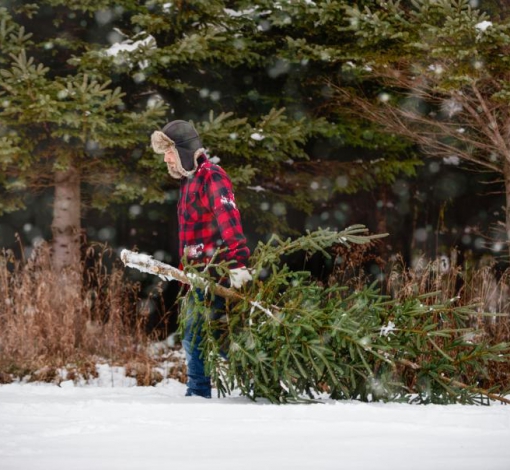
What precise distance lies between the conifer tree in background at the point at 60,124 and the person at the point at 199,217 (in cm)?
233

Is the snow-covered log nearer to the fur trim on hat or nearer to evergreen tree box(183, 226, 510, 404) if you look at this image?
evergreen tree box(183, 226, 510, 404)

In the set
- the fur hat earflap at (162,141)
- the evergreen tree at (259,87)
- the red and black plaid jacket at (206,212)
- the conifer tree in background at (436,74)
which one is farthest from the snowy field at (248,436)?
the evergreen tree at (259,87)

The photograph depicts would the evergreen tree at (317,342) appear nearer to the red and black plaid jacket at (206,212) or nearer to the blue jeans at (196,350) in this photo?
the blue jeans at (196,350)

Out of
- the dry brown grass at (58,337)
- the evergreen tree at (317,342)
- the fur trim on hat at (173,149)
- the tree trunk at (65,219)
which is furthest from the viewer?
the tree trunk at (65,219)

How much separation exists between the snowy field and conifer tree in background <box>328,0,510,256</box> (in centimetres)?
396

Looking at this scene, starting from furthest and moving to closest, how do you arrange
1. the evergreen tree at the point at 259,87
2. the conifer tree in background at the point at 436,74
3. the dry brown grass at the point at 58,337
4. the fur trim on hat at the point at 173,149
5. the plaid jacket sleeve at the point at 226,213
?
the evergreen tree at the point at 259,87 → the conifer tree in background at the point at 436,74 → the dry brown grass at the point at 58,337 → the fur trim on hat at the point at 173,149 → the plaid jacket sleeve at the point at 226,213

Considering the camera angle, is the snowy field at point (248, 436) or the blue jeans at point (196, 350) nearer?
the snowy field at point (248, 436)

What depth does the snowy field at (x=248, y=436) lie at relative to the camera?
257 centimetres

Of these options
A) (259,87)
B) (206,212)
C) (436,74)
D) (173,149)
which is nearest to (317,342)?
(206,212)

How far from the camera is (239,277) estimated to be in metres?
4.03

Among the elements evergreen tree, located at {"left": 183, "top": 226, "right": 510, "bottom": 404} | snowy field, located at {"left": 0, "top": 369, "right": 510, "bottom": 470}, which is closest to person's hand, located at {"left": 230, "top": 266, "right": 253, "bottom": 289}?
evergreen tree, located at {"left": 183, "top": 226, "right": 510, "bottom": 404}

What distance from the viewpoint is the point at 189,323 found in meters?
4.35

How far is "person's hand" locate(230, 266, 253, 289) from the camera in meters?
4.03

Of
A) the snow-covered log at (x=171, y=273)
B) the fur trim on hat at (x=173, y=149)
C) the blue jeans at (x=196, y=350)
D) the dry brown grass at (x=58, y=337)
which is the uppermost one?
the fur trim on hat at (x=173, y=149)
